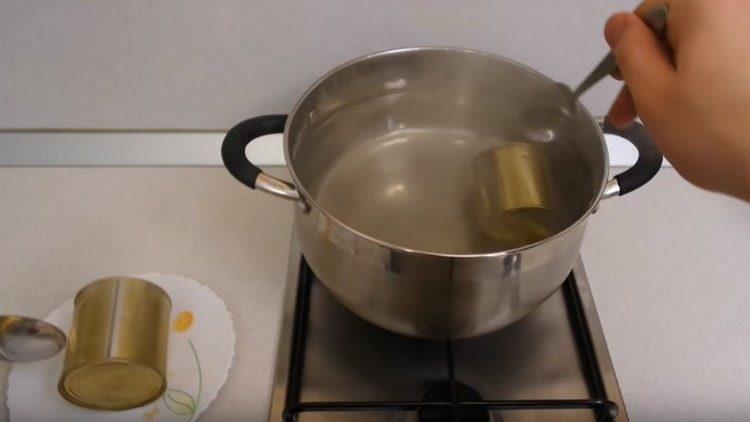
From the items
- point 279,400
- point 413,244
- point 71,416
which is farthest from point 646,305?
point 71,416

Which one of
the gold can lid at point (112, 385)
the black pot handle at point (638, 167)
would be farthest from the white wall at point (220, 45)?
the gold can lid at point (112, 385)

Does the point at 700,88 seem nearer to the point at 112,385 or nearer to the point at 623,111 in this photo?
the point at 623,111

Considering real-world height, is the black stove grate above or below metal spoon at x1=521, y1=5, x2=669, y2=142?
below

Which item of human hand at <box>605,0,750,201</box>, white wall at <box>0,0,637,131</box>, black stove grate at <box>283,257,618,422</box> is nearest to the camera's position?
human hand at <box>605,0,750,201</box>

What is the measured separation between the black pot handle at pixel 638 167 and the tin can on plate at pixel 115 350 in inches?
13.9

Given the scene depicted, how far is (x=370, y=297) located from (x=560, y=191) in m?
0.23

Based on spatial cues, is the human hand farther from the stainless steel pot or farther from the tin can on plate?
the tin can on plate

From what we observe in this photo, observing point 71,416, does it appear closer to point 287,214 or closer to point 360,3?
point 287,214

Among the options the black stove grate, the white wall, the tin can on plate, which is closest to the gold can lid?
the tin can on plate

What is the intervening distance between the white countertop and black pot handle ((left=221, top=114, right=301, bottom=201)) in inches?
5.8

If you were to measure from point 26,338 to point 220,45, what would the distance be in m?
0.32

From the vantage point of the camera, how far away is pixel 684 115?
36cm

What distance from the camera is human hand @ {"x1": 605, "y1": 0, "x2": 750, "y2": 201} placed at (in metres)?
0.35

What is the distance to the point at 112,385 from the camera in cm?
47
